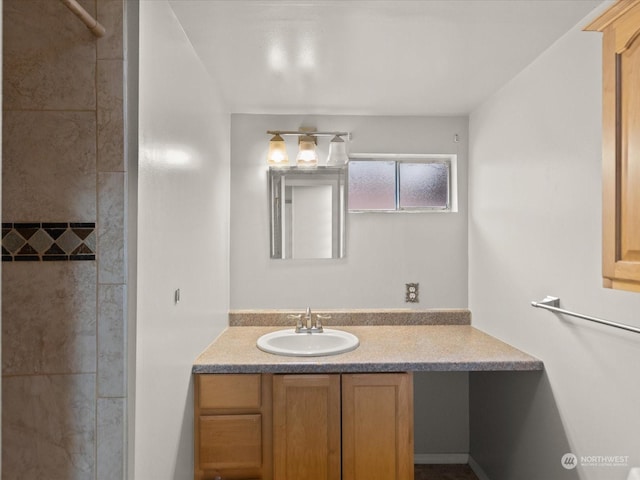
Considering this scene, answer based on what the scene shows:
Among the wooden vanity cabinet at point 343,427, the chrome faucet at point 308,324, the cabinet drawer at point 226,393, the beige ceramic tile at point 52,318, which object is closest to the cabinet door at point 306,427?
the wooden vanity cabinet at point 343,427

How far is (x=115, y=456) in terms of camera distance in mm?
1221

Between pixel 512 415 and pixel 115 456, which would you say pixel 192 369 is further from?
pixel 512 415

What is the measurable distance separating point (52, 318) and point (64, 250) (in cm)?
20

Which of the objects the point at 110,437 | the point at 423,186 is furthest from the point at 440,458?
the point at 110,437

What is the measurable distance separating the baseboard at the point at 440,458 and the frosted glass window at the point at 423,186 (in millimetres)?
1594

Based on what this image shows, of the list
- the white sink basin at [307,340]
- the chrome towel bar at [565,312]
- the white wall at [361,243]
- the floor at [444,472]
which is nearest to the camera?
the chrome towel bar at [565,312]

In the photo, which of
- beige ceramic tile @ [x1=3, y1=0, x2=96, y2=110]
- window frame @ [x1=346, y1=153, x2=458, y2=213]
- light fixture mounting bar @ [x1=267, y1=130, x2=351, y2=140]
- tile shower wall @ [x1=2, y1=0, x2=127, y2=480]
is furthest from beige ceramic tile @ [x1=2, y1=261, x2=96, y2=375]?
window frame @ [x1=346, y1=153, x2=458, y2=213]

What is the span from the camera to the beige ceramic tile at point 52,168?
4.01ft

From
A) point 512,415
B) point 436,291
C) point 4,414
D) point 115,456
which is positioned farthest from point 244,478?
point 436,291

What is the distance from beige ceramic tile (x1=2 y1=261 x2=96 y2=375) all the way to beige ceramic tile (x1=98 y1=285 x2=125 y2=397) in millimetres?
23

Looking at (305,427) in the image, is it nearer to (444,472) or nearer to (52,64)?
(444,472)

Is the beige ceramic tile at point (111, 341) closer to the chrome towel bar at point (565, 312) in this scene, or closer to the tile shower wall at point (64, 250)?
the tile shower wall at point (64, 250)

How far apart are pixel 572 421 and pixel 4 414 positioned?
1.96 metres

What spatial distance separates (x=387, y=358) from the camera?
194 centimetres
